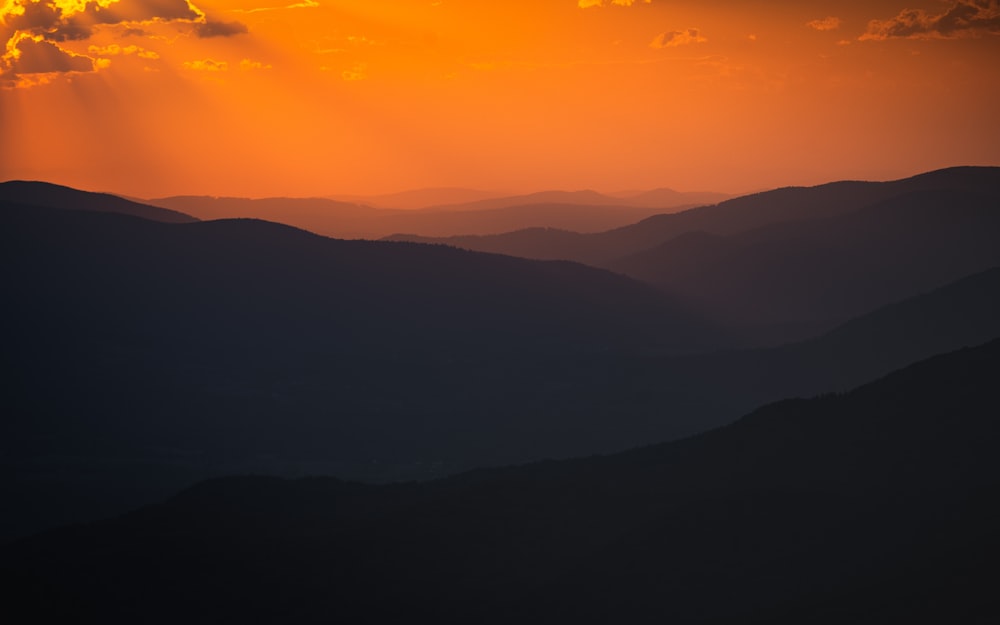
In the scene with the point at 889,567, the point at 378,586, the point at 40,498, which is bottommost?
the point at 40,498

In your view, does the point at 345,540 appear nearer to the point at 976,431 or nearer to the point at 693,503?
the point at 693,503

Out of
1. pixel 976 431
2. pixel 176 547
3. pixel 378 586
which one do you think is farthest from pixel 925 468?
pixel 176 547

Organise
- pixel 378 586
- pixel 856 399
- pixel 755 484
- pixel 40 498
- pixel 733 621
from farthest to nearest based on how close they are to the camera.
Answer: pixel 40 498
pixel 856 399
pixel 755 484
pixel 378 586
pixel 733 621

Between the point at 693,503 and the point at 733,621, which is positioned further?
the point at 693,503

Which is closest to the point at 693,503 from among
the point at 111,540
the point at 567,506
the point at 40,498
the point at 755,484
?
the point at 755,484

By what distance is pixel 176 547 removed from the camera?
10819 cm

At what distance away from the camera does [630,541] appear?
346 ft

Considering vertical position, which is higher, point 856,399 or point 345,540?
point 856,399

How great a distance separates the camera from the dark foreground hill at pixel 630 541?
9356 cm

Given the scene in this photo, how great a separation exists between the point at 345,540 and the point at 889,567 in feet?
164

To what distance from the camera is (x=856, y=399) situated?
131125 millimetres

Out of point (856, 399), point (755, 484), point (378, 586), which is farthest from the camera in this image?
point (856, 399)

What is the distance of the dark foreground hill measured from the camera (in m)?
93.6

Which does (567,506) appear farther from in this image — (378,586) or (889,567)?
(889,567)
